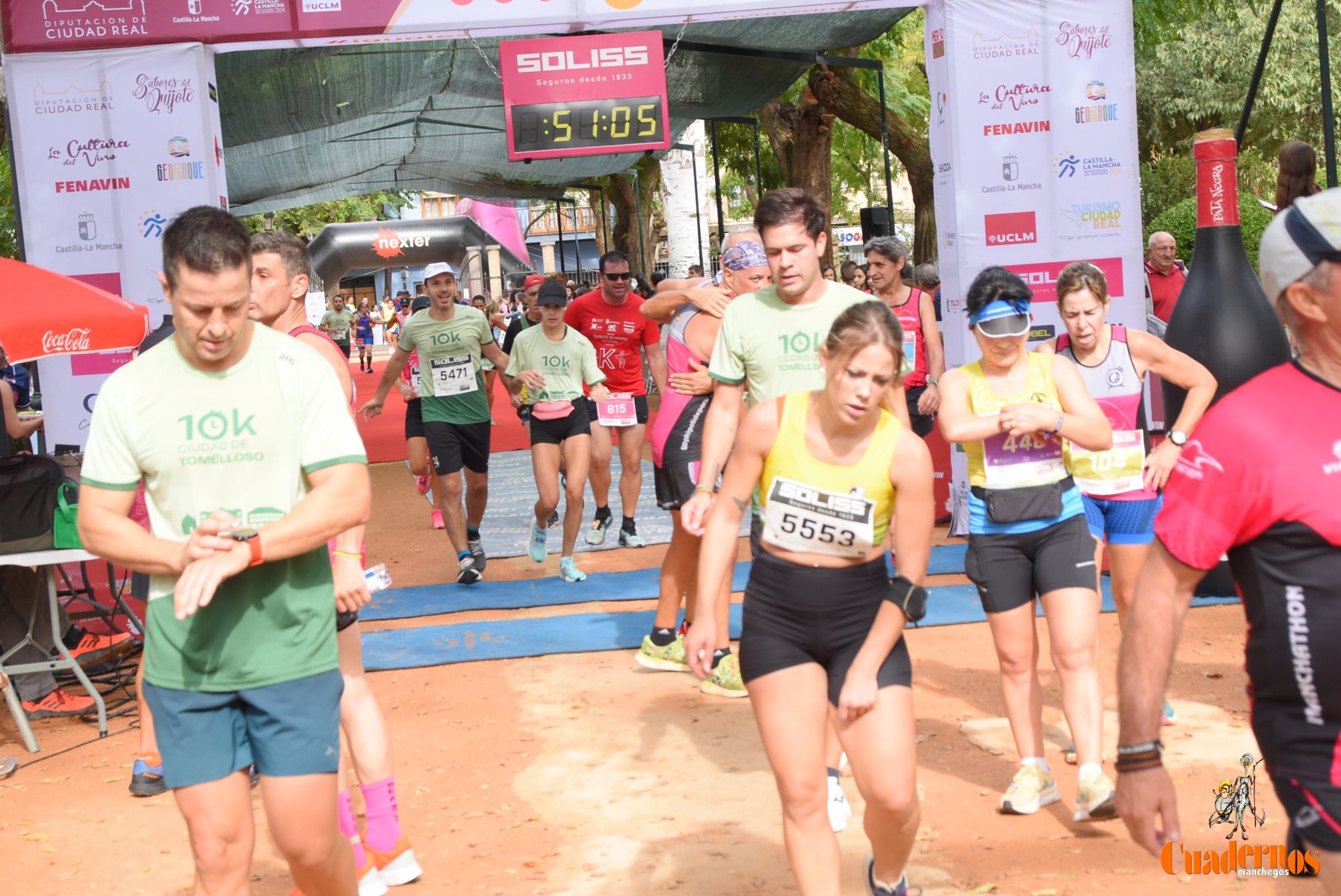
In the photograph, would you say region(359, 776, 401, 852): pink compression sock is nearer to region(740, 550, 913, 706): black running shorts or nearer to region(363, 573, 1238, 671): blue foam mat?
region(740, 550, 913, 706): black running shorts

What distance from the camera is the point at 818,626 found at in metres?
Answer: 3.63

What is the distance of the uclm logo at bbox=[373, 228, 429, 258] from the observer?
1844 inches

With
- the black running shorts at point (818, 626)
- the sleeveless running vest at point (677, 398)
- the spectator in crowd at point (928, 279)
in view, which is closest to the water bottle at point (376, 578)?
the black running shorts at point (818, 626)

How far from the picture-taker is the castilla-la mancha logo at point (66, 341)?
6.68 metres

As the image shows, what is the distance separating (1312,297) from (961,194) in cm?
793

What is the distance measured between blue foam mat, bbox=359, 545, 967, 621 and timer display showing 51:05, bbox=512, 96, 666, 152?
3.89m

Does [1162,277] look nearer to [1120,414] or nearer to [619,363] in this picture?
[619,363]

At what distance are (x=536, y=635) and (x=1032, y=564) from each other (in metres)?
4.02

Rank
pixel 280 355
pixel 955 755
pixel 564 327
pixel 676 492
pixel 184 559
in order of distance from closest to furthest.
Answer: pixel 184 559 → pixel 280 355 → pixel 955 755 → pixel 676 492 → pixel 564 327

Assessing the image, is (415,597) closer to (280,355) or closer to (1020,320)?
(1020,320)

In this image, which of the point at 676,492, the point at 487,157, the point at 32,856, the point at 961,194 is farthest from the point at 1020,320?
the point at 487,157

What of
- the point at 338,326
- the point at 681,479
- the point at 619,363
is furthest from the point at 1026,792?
the point at 338,326

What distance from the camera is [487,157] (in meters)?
22.5

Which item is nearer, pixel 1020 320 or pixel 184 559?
pixel 184 559
